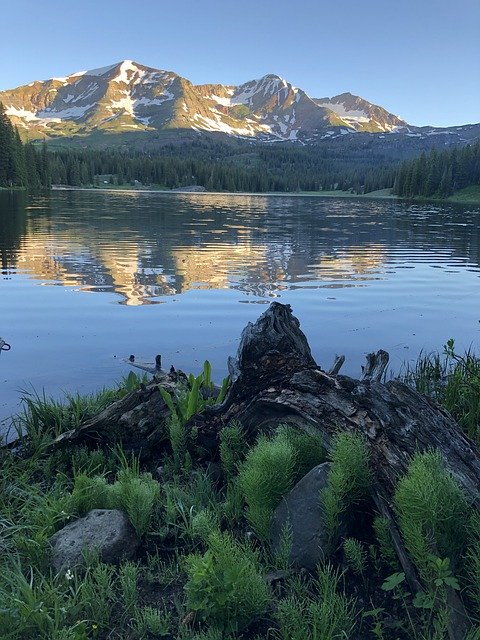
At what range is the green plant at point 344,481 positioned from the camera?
14.3ft

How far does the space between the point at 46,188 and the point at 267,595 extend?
562ft

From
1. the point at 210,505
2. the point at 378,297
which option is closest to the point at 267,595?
the point at 210,505

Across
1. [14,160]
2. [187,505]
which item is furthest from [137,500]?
[14,160]

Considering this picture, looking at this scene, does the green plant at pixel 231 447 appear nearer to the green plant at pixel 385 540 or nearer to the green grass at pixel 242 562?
the green grass at pixel 242 562

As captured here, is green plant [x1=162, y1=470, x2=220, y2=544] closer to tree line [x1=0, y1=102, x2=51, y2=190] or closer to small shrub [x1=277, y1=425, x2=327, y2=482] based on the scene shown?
small shrub [x1=277, y1=425, x2=327, y2=482]

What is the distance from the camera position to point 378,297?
19594 mm

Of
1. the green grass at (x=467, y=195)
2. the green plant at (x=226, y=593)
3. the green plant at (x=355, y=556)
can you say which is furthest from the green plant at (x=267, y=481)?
the green grass at (x=467, y=195)

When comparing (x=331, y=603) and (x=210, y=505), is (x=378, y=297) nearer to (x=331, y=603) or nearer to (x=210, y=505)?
(x=210, y=505)

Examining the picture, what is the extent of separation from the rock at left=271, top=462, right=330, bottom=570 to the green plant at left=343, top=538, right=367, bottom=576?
0.22m

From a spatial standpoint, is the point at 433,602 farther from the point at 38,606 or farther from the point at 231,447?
the point at 231,447

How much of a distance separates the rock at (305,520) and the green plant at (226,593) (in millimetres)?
645

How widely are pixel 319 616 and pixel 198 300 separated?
15.3 meters

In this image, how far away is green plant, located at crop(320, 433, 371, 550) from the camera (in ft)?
14.3

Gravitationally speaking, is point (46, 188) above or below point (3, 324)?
above
